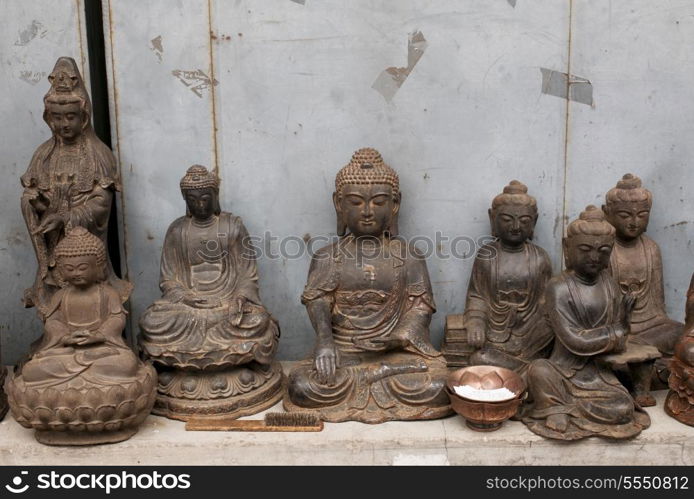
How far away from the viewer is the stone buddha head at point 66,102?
562 cm

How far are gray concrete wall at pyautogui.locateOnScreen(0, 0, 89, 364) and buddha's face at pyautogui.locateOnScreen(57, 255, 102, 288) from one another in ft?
4.43

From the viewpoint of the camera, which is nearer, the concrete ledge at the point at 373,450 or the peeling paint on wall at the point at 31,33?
the concrete ledge at the point at 373,450

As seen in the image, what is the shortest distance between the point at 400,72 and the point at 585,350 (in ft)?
7.60

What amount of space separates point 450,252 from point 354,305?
0.99 m

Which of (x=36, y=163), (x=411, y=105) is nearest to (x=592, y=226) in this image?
(x=411, y=105)

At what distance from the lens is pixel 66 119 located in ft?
18.6

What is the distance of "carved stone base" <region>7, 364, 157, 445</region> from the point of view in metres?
4.91

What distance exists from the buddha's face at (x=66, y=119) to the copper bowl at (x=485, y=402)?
117 inches

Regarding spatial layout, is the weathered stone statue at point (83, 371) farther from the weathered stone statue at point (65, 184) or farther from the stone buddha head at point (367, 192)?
the stone buddha head at point (367, 192)

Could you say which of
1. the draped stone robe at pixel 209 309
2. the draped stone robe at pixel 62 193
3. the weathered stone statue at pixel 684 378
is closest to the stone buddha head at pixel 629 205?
the weathered stone statue at pixel 684 378

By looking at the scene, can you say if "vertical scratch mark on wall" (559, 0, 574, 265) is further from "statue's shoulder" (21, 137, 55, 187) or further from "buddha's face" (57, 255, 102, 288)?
"statue's shoulder" (21, 137, 55, 187)

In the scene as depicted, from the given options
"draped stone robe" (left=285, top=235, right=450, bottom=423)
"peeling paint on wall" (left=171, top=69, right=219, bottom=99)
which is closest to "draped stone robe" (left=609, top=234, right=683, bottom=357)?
"draped stone robe" (left=285, top=235, right=450, bottom=423)

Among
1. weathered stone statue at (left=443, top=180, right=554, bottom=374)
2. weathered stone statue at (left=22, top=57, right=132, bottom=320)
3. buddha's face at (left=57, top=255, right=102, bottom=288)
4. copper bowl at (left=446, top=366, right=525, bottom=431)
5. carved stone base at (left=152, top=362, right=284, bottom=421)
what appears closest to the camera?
copper bowl at (left=446, top=366, right=525, bottom=431)

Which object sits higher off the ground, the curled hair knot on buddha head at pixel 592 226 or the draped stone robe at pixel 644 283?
the curled hair knot on buddha head at pixel 592 226
